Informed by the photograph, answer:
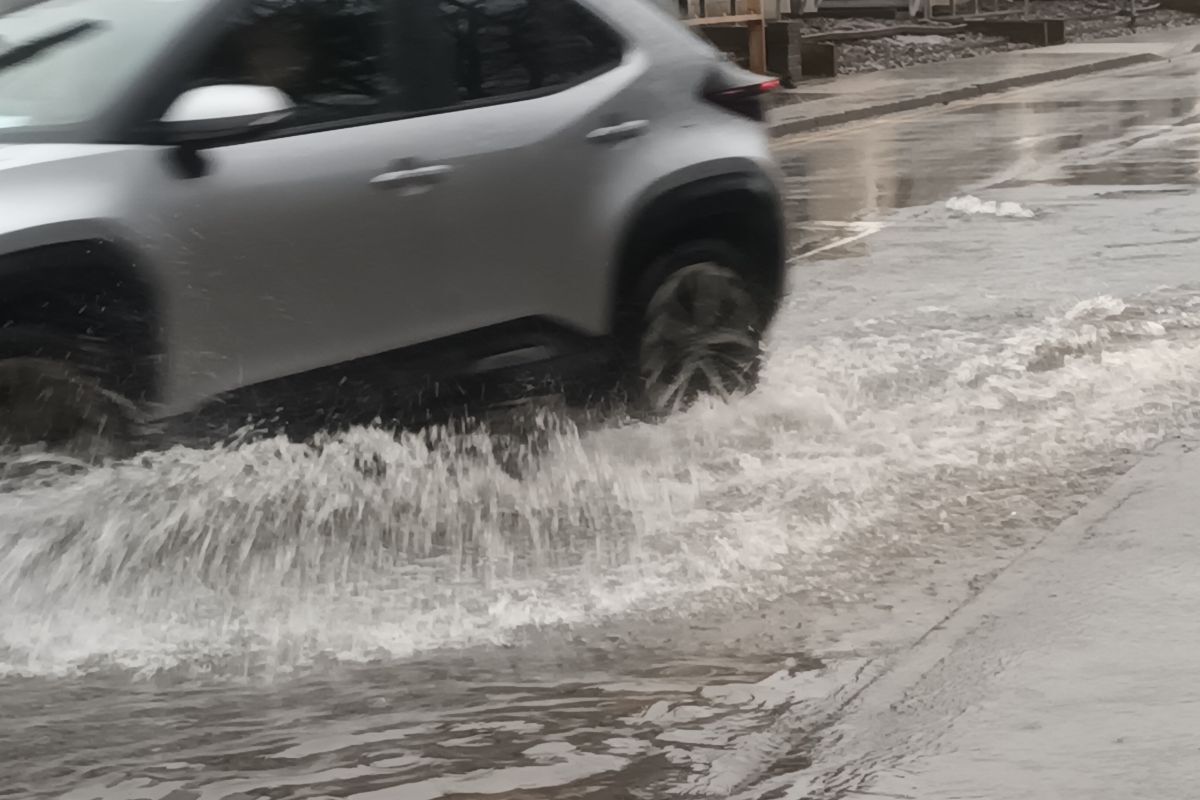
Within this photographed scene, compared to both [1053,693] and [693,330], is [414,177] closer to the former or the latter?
[693,330]

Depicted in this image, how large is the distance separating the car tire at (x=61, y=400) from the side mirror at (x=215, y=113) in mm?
643

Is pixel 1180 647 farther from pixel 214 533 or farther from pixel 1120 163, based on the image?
pixel 1120 163

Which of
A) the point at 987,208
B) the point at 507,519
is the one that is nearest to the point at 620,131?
the point at 507,519

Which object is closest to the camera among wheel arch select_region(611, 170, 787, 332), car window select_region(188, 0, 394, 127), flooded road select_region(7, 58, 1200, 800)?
flooded road select_region(7, 58, 1200, 800)

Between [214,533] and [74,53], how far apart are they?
1.51 metres

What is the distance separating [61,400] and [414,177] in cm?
129

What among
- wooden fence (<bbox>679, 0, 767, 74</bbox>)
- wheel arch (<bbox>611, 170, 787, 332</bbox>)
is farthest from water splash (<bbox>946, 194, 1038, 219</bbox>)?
wooden fence (<bbox>679, 0, 767, 74</bbox>)

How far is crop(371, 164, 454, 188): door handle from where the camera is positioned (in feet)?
18.4

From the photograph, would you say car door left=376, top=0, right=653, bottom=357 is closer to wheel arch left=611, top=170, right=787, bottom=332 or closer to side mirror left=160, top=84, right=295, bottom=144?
wheel arch left=611, top=170, right=787, bottom=332

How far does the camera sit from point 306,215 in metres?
5.43

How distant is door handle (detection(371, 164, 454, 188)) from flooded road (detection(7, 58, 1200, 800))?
2.64 feet

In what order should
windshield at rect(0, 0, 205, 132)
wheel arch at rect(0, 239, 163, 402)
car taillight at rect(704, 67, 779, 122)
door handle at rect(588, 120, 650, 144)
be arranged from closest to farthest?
wheel arch at rect(0, 239, 163, 402) → windshield at rect(0, 0, 205, 132) → door handle at rect(588, 120, 650, 144) → car taillight at rect(704, 67, 779, 122)

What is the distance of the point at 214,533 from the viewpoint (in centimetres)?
583

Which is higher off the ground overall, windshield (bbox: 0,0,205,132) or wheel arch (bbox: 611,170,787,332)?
windshield (bbox: 0,0,205,132)
